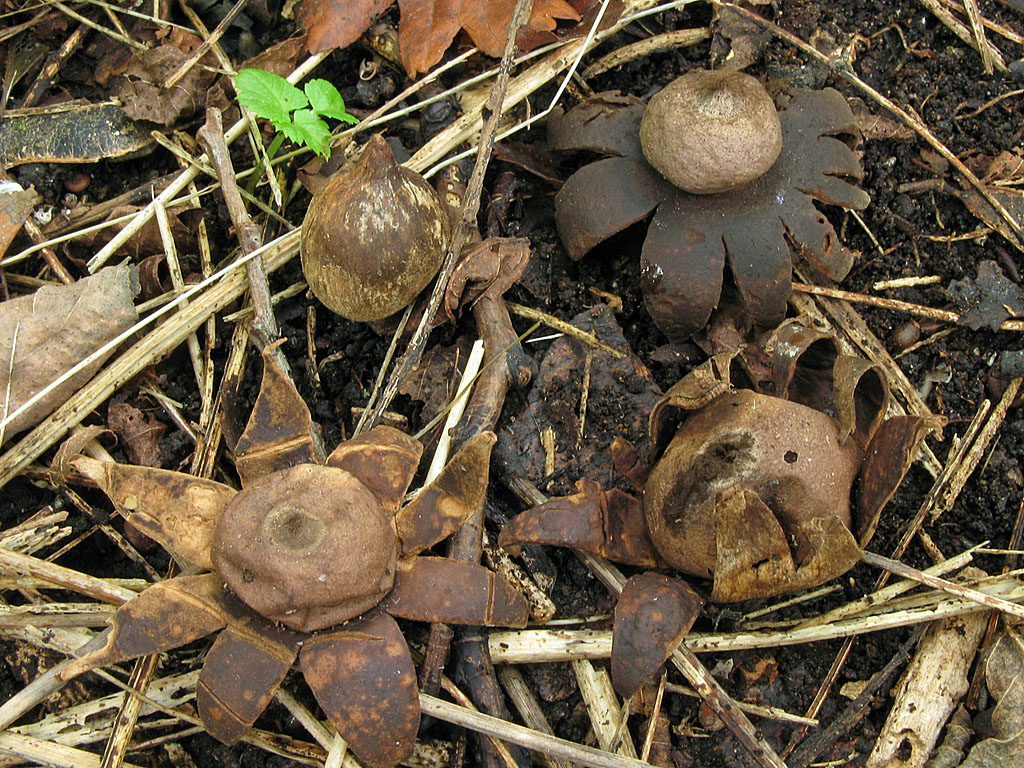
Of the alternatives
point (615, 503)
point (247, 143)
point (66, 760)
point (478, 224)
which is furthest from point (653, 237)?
point (66, 760)

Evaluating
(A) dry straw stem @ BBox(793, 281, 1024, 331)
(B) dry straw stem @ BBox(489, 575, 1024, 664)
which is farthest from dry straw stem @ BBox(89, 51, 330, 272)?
(A) dry straw stem @ BBox(793, 281, 1024, 331)

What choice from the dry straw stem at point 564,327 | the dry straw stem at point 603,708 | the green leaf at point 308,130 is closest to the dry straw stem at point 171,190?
the green leaf at point 308,130

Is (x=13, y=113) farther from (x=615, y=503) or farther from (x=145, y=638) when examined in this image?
(x=615, y=503)

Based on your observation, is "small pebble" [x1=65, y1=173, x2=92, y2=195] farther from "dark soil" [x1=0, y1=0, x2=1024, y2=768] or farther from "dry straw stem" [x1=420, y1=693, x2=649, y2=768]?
"dry straw stem" [x1=420, y1=693, x2=649, y2=768]

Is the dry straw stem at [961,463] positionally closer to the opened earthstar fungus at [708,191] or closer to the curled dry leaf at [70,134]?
the opened earthstar fungus at [708,191]

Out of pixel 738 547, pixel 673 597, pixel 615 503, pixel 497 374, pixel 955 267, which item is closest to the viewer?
pixel 738 547

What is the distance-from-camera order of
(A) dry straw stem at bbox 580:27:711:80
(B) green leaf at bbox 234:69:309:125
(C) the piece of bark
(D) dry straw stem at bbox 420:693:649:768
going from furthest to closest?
(A) dry straw stem at bbox 580:27:711:80, (B) green leaf at bbox 234:69:309:125, (C) the piece of bark, (D) dry straw stem at bbox 420:693:649:768
